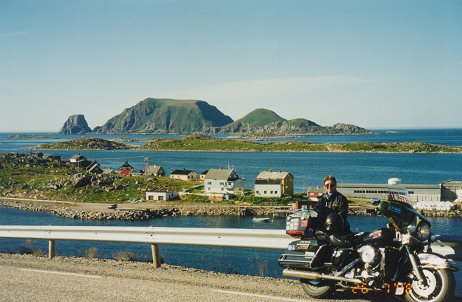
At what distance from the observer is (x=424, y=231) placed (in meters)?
6.34

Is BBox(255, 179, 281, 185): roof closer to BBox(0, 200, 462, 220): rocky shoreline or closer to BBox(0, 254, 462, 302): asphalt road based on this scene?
BBox(0, 200, 462, 220): rocky shoreline

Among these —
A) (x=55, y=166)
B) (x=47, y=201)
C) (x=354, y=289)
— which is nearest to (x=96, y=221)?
(x=47, y=201)

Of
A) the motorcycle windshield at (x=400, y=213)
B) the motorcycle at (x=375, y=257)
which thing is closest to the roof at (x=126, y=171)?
the motorcycle at (x=375, y=257)

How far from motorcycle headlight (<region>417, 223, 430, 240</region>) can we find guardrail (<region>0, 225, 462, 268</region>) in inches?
57.0

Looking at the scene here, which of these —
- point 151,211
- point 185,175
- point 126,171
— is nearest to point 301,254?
point 151,211

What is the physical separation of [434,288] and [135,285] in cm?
628

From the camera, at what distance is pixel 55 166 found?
116500mm

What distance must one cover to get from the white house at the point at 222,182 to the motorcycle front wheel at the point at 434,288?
67.9 meters

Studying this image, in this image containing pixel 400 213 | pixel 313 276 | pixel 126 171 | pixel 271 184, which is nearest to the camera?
pixel 400 213

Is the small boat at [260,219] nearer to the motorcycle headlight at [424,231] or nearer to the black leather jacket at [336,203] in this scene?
the black leather jacket at [336,203]

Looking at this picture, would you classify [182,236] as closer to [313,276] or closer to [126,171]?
[313,276]

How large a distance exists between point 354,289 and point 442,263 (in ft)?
6.19

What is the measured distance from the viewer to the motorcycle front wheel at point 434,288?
5.95 m

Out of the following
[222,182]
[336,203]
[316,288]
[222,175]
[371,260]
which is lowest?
[222,182]
